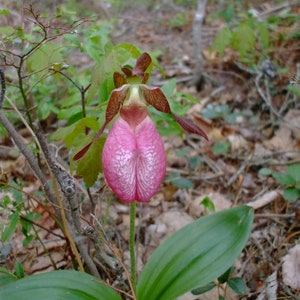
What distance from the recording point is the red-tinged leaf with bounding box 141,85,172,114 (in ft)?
3.48

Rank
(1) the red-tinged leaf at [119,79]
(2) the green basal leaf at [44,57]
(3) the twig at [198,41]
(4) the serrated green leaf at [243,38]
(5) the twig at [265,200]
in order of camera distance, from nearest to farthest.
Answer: (1) the red-tinged leaf at [119,79], (2) the green basal leaf at [44,57], (5) the twig at [265,200], (4) the serrated green leaf at [243,38], (3) the twig at [198,41]

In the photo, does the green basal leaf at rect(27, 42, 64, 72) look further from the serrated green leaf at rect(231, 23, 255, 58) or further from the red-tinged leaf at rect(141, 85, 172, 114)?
the serrated green leaf at rect(231, 23, 255, 58)

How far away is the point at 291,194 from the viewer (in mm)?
1695

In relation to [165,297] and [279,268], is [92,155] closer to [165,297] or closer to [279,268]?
[165,297]

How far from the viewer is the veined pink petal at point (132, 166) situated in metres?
0.96

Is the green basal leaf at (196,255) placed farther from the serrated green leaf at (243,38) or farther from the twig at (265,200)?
the serrated green leaf at (243,38)

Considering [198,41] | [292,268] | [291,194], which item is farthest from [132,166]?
[198,41]

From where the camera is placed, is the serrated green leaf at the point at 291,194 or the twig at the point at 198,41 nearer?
the serrated green leaf at the point at 291,194

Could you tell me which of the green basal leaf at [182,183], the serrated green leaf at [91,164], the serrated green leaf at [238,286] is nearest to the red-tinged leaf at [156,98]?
the serrated green leaf at [91,164]

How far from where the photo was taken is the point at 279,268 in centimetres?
149

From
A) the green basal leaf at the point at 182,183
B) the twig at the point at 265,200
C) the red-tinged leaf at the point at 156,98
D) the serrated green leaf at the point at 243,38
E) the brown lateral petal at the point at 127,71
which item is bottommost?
the twig at the point at 265,200

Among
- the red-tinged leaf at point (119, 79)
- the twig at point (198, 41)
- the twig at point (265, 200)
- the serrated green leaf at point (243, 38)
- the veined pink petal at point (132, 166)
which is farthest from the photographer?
the twig at point (198, 41)

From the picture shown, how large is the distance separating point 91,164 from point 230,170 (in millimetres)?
1300

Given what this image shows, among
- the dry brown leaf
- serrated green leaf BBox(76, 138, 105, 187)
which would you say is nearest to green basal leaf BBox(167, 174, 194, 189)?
the dry brown leaf
